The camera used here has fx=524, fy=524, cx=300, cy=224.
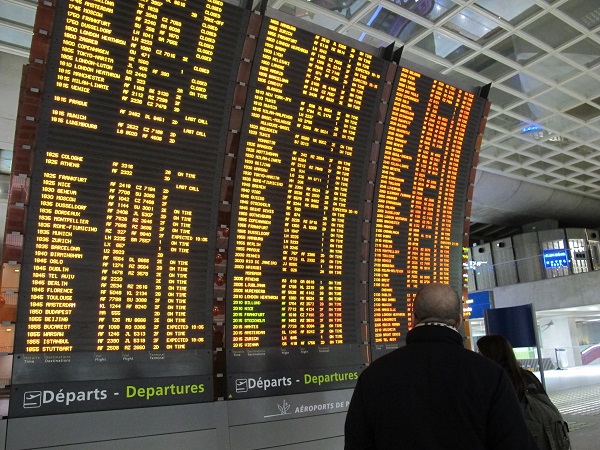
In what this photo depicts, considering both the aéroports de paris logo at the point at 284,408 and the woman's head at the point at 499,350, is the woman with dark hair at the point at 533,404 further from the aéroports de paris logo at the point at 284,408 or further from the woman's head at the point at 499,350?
the aéroports de paris logo at the point at 284,408

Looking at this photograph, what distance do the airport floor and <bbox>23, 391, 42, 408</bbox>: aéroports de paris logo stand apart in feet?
21.8

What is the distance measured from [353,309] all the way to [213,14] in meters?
2.75

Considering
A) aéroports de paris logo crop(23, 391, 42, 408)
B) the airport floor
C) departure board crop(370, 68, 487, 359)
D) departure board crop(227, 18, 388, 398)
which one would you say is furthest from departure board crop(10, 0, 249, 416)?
the airport floor

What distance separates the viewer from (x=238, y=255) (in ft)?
13.6

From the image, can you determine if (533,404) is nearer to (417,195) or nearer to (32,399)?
(417,195)

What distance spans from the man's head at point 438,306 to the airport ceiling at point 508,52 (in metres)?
3.85

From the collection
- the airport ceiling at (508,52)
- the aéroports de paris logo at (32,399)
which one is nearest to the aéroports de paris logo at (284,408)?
the aéroports de paris logo at (32,399)

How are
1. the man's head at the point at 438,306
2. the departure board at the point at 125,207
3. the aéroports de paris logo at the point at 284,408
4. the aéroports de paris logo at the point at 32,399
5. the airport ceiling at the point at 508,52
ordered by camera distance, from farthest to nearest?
the airport ceiling at the point at 508,52 < the aéroports de paris logo at the point at 284,408 < the departure board at the point at 125,207 < the aéroports de paris logo at the point at 32,399 < the man's head at the point at 438,306

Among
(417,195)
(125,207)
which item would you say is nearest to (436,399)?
(125,207)

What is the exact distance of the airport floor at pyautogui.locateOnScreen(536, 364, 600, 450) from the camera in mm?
7559

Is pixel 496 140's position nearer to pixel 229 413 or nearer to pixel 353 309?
pixel 353 309

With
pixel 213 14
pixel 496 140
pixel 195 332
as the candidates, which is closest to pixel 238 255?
pixel 195 332

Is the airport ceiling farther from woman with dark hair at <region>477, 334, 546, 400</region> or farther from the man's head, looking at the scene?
the man's head

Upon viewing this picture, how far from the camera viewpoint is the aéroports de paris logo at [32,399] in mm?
3127
